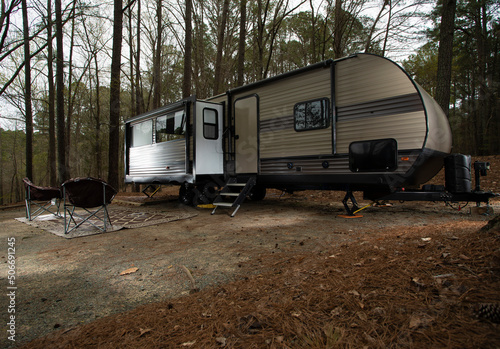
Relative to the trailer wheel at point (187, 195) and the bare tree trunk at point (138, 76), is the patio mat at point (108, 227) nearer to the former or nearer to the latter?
the trailer wheel at point (187, 195)

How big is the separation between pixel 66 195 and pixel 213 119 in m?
4.12

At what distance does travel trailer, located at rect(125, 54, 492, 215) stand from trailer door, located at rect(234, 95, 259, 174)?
0.09 ft

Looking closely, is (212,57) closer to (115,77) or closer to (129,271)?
(115,77)

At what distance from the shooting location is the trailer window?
9.02 m

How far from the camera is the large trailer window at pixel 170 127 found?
7703mm

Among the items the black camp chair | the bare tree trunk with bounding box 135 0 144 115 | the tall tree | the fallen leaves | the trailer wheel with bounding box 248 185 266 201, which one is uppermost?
the bare tree trunk with bounding box 135 0 144 115

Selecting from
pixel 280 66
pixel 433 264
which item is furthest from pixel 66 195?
pixel 280 66

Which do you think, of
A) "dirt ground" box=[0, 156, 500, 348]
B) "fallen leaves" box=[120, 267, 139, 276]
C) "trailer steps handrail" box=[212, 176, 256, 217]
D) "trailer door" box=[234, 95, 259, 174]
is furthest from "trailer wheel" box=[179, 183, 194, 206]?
"fallen leaves" box=[120, 267, 139, 276]

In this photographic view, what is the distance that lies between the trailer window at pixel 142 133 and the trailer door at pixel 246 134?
321cm

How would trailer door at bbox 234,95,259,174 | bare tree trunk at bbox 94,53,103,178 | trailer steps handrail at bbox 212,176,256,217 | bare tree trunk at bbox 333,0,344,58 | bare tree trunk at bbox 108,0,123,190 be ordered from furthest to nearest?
bare tree trunk at bbox 94,53,103,178, bare tree trunk at bbox 333,0,344,58, bare tree trunk at bbox 108,0,123,190, trailer door at bbox 234,95,259,174, trailer steps handrail at bbox 212,176,256,217

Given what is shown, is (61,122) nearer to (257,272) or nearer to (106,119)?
(257,272)

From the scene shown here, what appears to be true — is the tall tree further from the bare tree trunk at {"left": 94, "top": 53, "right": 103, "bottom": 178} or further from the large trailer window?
the bare tree trunk at {"left": 94, "top": 53, "right": 103, "bottom": 178}

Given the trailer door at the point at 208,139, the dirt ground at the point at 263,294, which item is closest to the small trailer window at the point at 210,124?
the trailer door at the point at 208,139

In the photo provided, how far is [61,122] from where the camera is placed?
10.8m
